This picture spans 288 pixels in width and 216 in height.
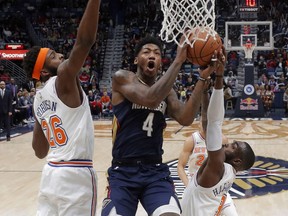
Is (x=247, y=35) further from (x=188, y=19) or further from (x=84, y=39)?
(x=84, y=39)

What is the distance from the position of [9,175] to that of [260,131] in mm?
7298

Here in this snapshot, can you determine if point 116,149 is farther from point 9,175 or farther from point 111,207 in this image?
point 9,175

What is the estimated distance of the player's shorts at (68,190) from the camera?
265 centimetres

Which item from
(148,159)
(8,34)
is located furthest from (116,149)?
(8,34)

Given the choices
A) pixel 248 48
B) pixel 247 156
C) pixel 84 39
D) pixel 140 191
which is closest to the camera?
pixel 84 39

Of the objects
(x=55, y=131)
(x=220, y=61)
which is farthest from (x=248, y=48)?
(x=55, y=131)

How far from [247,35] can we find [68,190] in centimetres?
1485

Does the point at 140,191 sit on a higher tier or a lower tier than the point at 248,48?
lower

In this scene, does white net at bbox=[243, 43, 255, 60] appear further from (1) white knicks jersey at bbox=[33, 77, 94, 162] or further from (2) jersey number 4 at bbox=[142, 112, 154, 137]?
(1) white knicks jersey at bbox=[33, 77, 94, 162]

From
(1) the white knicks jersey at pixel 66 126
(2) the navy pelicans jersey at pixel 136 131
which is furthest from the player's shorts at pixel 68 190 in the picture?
(2) the navy pelicans jersey at pixel 136 131

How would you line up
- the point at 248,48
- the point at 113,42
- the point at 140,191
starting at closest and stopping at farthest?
1. the point at 140,191
2. the point at 248,48
3. the point at 113,42

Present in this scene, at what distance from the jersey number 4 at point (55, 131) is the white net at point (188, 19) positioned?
0.82m

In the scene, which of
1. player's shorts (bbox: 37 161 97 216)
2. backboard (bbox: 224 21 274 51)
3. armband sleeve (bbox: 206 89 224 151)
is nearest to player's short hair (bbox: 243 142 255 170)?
armband sleeve (bbox: 206 89 224 151)

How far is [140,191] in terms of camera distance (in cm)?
292
